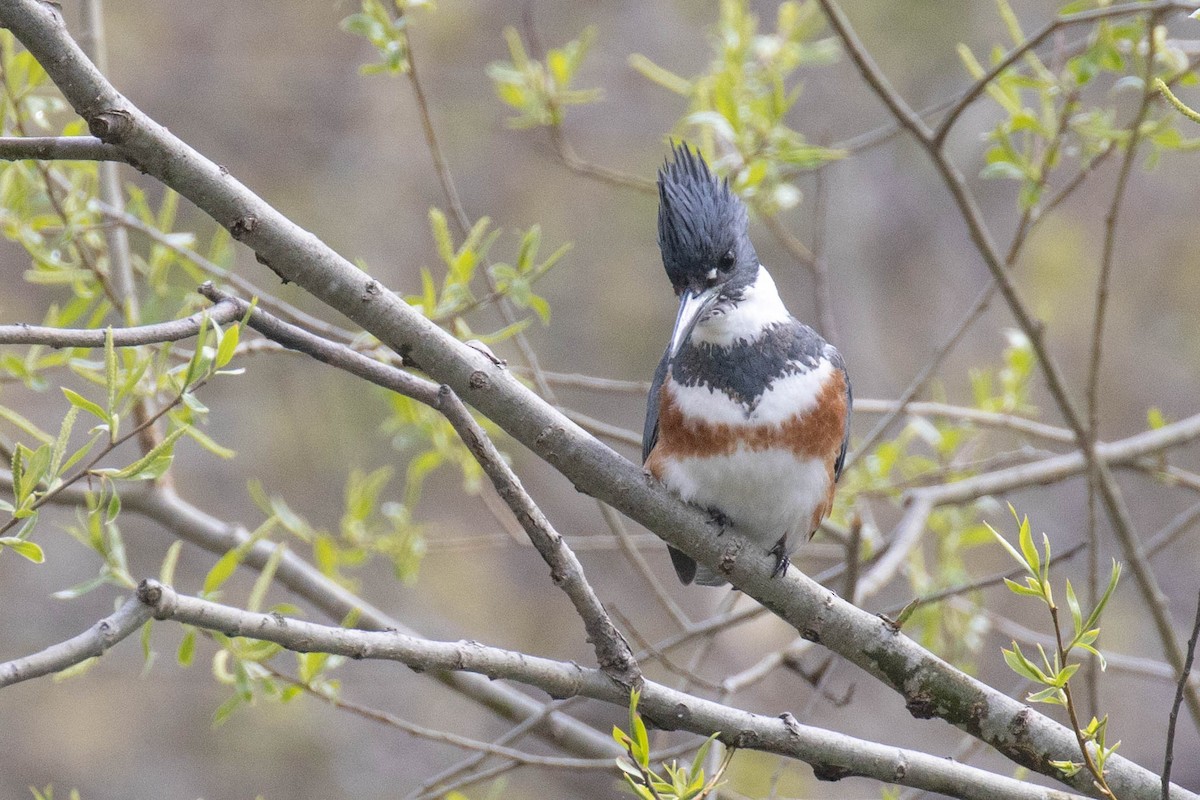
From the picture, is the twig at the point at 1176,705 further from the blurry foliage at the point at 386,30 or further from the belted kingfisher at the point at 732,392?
the blurry foliage at the point at 386,30

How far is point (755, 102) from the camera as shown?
2.75m

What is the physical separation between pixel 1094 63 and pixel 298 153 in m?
5.34

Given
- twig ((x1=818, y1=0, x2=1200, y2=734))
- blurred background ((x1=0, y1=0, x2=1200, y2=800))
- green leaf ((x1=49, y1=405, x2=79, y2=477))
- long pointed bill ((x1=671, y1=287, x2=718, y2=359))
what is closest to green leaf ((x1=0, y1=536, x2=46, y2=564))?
green leaf ((x1=49, y1=405, x2=79, y2=477))

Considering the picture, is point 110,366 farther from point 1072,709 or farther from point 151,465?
point 1072,709

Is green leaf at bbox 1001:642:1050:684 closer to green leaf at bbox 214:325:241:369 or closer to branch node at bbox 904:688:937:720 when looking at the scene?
branch node at bbox 904:688:937:720

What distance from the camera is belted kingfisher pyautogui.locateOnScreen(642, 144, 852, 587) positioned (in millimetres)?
2373

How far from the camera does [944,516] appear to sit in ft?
11.3

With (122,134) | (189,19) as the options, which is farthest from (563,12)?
(122,134)

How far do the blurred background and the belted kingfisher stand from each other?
3.89 metres

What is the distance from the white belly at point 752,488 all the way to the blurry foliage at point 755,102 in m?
0.68

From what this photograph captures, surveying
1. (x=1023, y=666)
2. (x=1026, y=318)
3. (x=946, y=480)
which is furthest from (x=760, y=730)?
(x=946, y=480)

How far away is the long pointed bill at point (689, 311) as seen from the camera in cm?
224

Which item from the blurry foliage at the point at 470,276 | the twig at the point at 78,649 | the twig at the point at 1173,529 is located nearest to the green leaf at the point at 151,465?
the twig at the point at 78,649

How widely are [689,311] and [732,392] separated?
0.69ft
